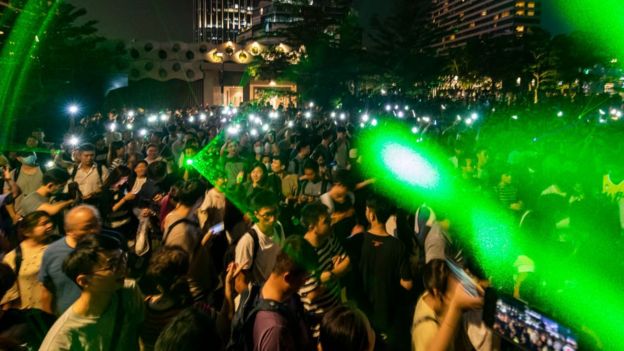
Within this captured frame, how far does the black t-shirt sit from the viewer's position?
4.17m

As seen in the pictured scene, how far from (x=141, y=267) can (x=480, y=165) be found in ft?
20.5

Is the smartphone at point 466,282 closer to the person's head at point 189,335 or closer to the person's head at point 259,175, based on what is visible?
the person's head at point 189,335

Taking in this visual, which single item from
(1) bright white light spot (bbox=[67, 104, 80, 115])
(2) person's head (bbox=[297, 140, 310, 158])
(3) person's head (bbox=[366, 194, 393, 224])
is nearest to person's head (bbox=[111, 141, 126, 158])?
(2) person's head (bbox=[297, 140, 310, 158])

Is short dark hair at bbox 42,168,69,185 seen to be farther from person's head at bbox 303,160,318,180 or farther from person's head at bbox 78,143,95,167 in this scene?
person's head at bbox 303,160,318,180

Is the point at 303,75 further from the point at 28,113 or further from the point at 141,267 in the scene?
the point at 141,267

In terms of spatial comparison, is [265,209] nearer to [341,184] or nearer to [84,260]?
[84,260]

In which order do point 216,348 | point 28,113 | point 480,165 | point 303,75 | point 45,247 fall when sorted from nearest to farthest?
point 216,348
point 45,247
point 480,165
point 28,113
point 303,75

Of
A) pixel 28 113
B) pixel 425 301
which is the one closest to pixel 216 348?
pixel 425 301

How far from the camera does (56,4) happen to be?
89.5ft

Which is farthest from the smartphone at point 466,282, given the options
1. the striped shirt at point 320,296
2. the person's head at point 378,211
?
the person's head at point 378,211

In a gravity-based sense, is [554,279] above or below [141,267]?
above

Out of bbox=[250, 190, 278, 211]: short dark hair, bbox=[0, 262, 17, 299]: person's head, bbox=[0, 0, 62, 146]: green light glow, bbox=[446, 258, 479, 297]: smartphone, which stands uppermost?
bbox=[0, 0, 62, 146]: green light glow

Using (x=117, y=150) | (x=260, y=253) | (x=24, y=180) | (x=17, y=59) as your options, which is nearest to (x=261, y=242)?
(x=260, y=253)

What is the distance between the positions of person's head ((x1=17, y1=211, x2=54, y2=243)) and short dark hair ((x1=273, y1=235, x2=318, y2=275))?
2133mm
